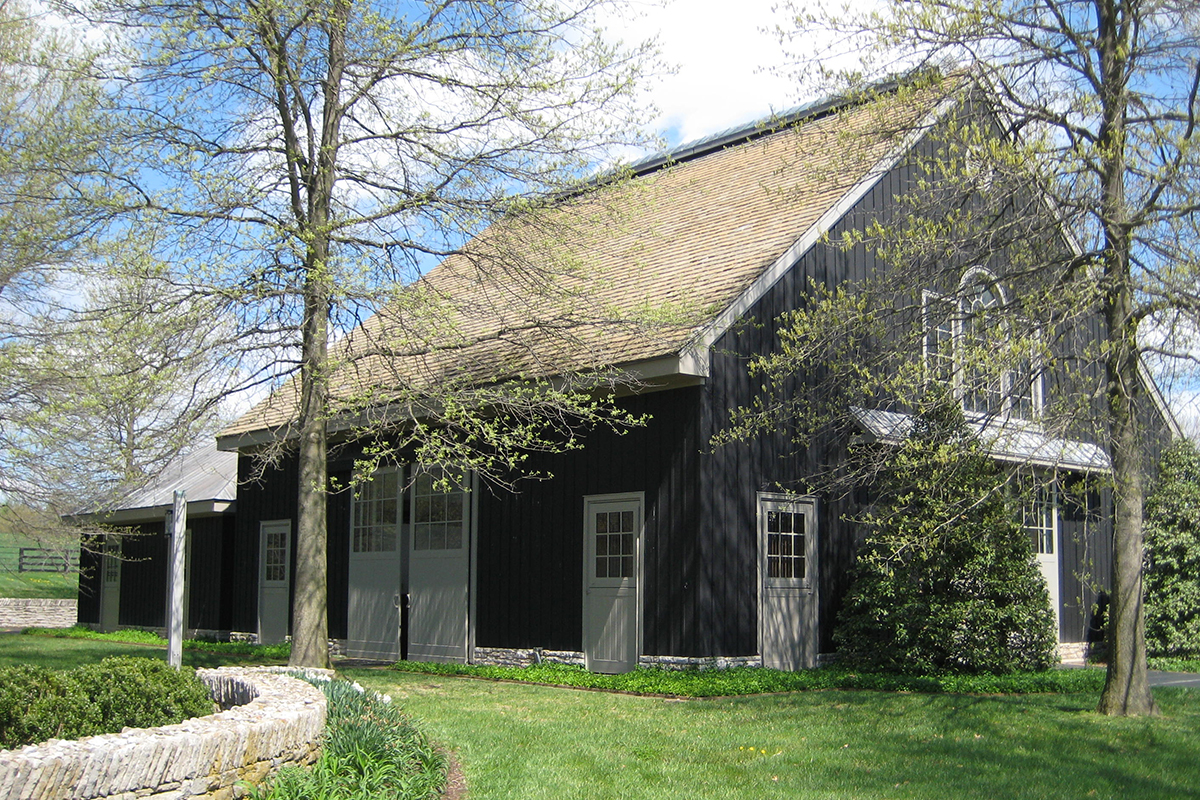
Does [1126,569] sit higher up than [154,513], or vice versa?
[154,513]

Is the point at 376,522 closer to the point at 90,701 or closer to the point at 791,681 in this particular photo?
the point at 791,681

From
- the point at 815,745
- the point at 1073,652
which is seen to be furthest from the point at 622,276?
the point at 1073,652

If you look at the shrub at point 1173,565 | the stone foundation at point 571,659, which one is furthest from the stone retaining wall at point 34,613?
the shrub at point 1173,565

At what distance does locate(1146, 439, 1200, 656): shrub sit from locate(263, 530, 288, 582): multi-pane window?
13909 millimetres

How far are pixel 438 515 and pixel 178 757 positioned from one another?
10.4m

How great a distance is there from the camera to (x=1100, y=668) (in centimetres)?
1440

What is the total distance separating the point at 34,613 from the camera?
3052cm

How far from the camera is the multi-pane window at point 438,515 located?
611 inches

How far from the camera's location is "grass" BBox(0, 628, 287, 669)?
52.6 feet

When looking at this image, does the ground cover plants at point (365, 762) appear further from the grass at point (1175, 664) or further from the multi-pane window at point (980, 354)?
the grass at point (1175, 664)

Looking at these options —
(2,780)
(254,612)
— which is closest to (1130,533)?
(2,780)

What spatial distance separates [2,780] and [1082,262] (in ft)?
29.7

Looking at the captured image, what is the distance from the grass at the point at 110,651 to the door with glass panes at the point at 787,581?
7.20 meters

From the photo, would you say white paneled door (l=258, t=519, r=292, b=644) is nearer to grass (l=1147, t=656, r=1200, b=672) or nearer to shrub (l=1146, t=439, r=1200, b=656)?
grass (l=1147, t=656, r=1200, b=672)
